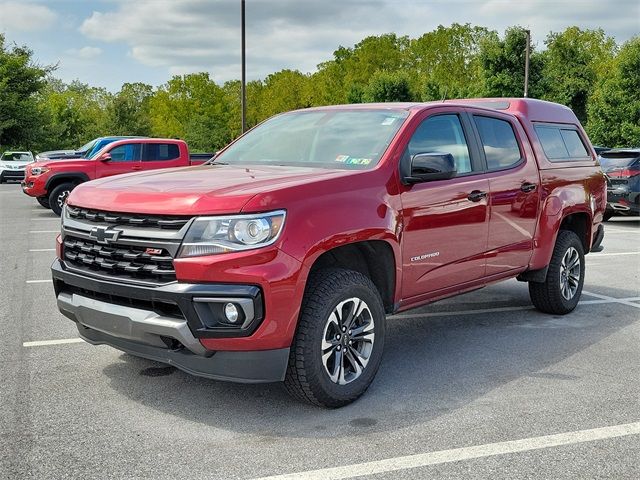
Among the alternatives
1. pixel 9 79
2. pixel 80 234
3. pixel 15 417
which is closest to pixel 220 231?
pixel 80 234

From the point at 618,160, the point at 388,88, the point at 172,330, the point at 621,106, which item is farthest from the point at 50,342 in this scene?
the point at 388,88

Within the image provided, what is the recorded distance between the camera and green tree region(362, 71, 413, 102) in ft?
161

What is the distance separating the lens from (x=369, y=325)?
428 cm

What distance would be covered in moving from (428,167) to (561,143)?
8.91ft

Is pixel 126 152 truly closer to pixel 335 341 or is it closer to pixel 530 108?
pixel 530 108

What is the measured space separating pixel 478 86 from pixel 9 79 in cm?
2821

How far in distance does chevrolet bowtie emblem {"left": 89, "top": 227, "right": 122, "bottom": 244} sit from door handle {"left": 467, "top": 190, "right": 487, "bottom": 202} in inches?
99.5

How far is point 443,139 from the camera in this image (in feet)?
16.9

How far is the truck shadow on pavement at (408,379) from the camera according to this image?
13.0 ft

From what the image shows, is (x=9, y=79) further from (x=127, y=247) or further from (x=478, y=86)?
(x=127, y=247)

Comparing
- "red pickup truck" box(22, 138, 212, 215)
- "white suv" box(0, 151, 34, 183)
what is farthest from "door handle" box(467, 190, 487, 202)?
"white suv" box(0, 151, 34, 183)

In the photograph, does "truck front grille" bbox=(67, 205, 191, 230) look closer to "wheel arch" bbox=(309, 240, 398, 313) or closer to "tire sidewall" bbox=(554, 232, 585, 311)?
"wheel arch" bbox=(309, 240, 398, 313)

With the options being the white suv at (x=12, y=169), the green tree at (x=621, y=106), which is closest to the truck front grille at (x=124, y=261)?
the white suv at (x=12, y=169)

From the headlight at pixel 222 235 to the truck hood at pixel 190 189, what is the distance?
0.19ft
